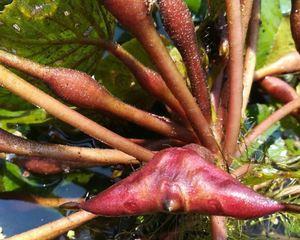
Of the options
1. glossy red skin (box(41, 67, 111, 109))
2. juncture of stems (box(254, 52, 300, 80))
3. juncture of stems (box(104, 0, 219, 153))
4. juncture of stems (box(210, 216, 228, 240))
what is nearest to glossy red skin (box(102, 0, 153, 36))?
juncture of stems (box(104, 0, 219, 153))

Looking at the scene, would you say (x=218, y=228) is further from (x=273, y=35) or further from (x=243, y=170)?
(x=273, y=35)

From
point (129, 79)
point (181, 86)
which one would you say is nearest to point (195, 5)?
point (129, 79)

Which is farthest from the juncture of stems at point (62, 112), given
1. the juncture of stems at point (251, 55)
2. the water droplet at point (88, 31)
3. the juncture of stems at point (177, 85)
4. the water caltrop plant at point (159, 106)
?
the juncture of stems at point (251, 55)

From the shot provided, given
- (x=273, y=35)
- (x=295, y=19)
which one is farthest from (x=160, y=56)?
(x=273, y=35)

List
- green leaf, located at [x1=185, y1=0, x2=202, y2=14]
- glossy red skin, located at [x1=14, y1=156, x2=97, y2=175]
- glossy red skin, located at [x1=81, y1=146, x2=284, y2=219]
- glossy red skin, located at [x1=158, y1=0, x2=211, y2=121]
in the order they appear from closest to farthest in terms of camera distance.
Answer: glossy red skin, located at [x1=81, y1=146, x2=284, y2=219], glossy red skin, located at [x1=158, y1=0, x2=211, y2=121], glossy red skin, located at [x1=14, y1=156, x2=97, y2=175], green leaf, located at [x1=185, y1=0, x2=202, y2=14]

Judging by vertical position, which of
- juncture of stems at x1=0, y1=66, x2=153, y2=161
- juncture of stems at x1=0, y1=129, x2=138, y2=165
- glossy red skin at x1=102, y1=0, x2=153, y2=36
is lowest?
juncture of stems at x1=0, y1=129, x2=138, y2=165

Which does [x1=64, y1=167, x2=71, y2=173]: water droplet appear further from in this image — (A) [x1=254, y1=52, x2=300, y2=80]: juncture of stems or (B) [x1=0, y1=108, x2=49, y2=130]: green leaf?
(A) [x1=254, y1=52, x2=300, y2=80]: juncture of stems

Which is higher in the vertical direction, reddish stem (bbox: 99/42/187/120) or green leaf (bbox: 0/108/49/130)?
reddish stem (bbox: 99/42/187/120)
